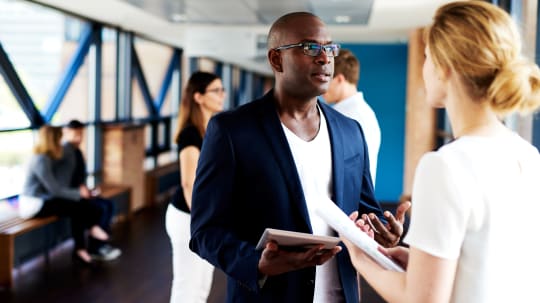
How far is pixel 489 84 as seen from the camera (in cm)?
142

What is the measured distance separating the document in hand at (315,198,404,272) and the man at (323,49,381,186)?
2.41 m

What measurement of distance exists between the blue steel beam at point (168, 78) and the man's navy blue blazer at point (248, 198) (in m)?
11.9

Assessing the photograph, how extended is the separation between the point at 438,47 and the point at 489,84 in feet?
0.45

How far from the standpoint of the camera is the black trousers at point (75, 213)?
23.1ft

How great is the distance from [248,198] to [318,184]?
0.80 ft

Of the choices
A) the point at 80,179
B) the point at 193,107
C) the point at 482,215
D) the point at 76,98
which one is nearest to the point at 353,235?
the point at 482,215

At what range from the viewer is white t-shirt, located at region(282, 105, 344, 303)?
211 centimetres

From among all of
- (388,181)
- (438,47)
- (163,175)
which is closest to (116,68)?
(163,175)

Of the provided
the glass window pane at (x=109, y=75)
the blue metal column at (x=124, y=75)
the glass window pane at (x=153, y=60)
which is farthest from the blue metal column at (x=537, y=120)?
the glass window pane at (x=153, y=60)

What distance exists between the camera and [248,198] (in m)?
2.05

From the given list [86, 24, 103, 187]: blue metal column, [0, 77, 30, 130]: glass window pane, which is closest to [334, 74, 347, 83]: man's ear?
[0, 77, 30, 130]: glass window pane

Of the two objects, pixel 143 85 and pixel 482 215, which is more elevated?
pixel 482 215

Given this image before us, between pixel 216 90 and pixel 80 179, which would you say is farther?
pixel 80 179

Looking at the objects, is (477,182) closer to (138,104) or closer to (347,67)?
(347,67)
